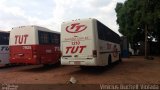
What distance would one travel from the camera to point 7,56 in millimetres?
21547

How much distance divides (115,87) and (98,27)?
576 cm

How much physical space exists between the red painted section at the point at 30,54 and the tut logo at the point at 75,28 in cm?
297

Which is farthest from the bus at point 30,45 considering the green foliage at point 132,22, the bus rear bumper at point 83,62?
the green foliage at point 132,22

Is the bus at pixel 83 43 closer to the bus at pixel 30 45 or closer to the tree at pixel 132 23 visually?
the bus at pixel 30 45

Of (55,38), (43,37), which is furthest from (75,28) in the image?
(55,38)

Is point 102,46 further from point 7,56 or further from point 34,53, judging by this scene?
point 7,56

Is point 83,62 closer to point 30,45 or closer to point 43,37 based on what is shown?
point 30,45

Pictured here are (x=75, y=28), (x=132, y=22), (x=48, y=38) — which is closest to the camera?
(x=75, y=28)

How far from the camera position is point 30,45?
714 inches

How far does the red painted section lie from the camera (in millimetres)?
18047

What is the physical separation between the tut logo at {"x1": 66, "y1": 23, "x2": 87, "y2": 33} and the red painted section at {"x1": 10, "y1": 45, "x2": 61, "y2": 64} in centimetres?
297

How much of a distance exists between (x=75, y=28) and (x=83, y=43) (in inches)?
42.7

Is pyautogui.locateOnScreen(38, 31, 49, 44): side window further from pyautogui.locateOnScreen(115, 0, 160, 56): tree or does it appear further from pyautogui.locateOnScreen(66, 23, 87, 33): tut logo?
pyautogui.locateOnScreen(115, 0, 160, 56): tree

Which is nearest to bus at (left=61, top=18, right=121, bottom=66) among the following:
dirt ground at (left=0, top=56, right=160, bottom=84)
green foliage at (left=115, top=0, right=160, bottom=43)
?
dirt ground at (left=0, top=56, right=160, bottom=84)
